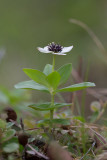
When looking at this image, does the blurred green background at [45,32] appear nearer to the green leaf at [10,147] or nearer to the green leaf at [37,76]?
the green leaf at [37,76]

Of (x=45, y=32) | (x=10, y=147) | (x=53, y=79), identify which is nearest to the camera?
(x=10, y=147)

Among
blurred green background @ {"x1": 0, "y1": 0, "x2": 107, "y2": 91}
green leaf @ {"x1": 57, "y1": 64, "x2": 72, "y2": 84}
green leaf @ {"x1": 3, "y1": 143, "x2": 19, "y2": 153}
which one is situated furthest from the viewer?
blurred green background @ {"x1": 0, "y1": 0, "x2": 107, "y2": 91}

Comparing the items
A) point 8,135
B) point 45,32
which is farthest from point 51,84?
point 45,32

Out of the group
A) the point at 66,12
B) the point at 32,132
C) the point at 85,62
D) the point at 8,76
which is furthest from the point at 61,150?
the point at 66,12

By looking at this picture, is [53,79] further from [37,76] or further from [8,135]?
[8,135]

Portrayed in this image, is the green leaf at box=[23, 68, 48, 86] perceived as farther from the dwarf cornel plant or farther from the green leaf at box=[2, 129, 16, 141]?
the green leaf at box=[2, 129, 16, 141]

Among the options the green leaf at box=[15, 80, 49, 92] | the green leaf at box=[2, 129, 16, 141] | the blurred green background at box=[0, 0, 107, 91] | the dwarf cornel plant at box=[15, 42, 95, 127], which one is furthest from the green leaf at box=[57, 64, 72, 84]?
the blurred green background at box=[0, 0, 107, 91]

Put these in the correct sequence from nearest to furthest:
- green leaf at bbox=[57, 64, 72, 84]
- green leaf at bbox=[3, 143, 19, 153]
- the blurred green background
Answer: green leaf at bbox=[3, 143, 19, 153]
green leaf at bbox=[57, 64, 72, 84]
the blurred green background

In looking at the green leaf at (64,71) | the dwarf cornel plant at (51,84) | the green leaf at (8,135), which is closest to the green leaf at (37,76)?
the dwarf cornel plant at (51,84)

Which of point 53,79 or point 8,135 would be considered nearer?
point 8,135
